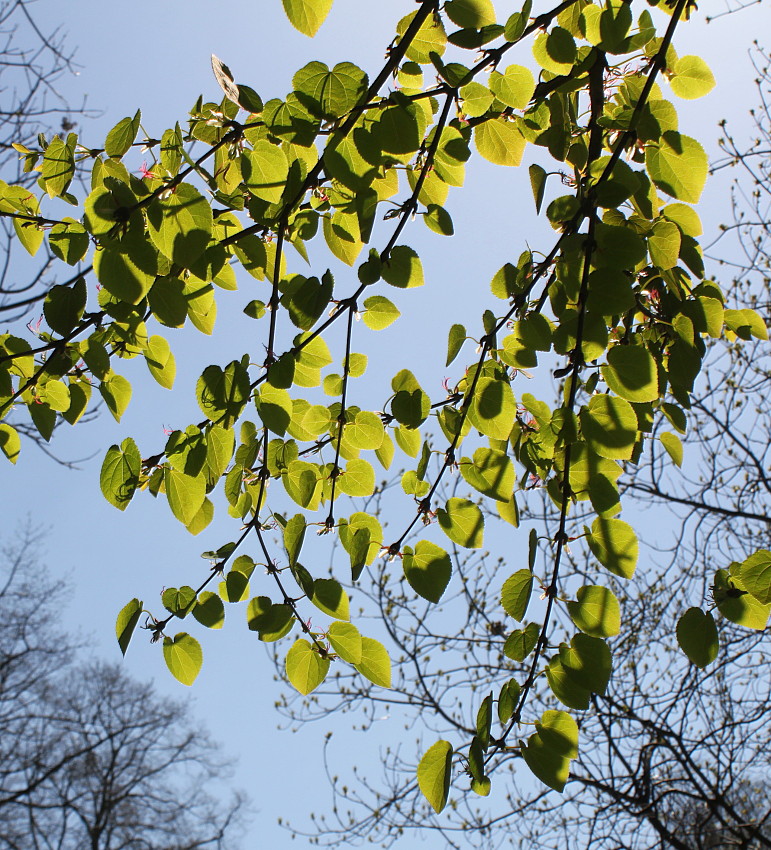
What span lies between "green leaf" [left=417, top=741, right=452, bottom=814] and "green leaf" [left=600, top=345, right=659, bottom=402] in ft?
1.71

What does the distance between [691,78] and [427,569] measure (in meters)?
0.92

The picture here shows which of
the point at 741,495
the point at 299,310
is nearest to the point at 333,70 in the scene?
the point at 299,310

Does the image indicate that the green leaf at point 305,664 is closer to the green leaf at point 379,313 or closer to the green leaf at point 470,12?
the green leaf at point 379,313

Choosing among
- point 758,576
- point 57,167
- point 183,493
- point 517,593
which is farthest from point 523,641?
point 57,167

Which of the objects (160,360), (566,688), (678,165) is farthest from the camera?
(160,360)

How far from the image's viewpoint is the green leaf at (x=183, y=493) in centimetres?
99

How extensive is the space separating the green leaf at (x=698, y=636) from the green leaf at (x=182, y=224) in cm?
76

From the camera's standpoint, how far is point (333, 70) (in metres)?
0.83

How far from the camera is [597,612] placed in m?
0.91

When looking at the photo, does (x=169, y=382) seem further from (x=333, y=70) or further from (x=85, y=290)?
(x=333, y=70)

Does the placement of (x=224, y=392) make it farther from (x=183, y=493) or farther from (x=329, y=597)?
(x=329, y=597)

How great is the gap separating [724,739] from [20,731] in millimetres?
9694

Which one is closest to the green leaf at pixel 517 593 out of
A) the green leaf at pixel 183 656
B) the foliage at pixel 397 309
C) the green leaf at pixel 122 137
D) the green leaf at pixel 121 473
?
the foliage at pixel 397 309

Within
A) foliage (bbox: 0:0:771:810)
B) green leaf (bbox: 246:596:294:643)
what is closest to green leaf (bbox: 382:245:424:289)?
foliage (bbox: 0:0:771:810)
